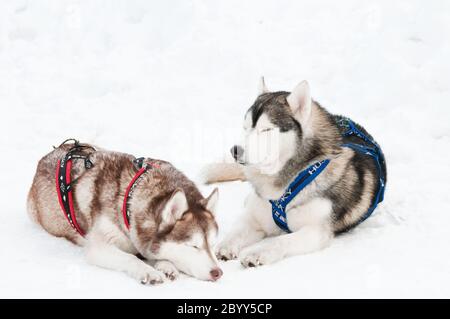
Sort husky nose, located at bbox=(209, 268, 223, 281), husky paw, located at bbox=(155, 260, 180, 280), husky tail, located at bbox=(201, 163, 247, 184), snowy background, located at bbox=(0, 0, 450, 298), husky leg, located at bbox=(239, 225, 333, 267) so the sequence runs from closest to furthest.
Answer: husky nose, located at bbox=(209, 268, 223, 281) < husky paw, located at bbox=(155, 260, 180, 280) < husky leg, located at bbox=(239, 225, 333, 267) < snowy background, located at bbox=(0, 0, 450, 298) < husky tail, located at bbox=(201, 163, 247, 184)

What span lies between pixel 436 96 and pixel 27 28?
20.6ft

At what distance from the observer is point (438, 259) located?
404 centimetres

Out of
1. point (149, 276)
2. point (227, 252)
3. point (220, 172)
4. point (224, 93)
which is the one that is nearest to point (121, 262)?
point (149, 276)

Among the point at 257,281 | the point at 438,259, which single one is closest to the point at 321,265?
the point at 257,281

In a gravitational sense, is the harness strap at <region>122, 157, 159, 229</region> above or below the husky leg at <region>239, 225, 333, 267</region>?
above

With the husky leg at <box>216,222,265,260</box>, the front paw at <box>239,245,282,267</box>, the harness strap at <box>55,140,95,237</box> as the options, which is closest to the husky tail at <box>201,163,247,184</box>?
the husky leg at <box>216,222,265,260</box>

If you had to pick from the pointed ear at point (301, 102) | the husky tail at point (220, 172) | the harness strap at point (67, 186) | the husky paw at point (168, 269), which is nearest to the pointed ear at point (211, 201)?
the husky paw at point (168, 269)

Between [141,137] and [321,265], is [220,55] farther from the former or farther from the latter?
[321,265]

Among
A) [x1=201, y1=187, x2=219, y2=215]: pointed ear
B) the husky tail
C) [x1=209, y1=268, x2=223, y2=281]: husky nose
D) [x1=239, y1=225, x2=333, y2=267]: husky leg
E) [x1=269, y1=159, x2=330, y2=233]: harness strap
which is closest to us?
[x1=209, y1=268, x2=223, y2=281]: husky nose

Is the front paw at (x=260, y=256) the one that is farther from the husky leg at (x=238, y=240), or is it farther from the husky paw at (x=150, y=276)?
the husky paw at (x=150, y=276)

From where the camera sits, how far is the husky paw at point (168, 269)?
153 inches

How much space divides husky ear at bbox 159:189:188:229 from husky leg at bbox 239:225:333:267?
0.67 meters

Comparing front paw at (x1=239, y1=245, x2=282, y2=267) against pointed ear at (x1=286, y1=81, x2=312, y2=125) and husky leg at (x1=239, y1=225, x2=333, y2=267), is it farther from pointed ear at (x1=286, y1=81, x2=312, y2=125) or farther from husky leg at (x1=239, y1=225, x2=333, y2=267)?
pointed ear at (x1=286, y1=81, x2=312, y2=125)

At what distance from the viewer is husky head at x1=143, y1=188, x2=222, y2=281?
379cm
